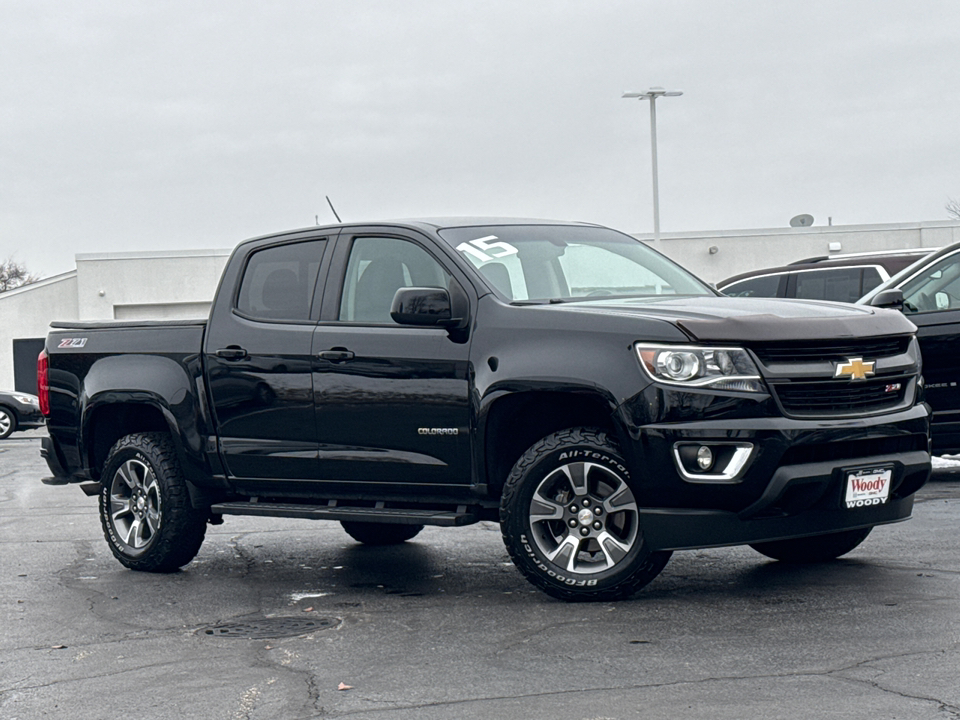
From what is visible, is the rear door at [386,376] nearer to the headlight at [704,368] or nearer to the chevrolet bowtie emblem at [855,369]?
the headlight at [704,368]

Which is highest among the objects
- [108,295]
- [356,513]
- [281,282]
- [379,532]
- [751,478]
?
[281,282]

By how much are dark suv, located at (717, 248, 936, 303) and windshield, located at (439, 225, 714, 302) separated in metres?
7.66

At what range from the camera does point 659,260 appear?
7.89 m

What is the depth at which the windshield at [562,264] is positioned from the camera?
7.12 m

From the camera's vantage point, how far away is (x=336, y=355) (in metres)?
7.28

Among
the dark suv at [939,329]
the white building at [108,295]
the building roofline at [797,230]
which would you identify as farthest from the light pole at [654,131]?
the dark suv at [939,329]

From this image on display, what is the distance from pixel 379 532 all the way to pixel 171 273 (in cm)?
3253

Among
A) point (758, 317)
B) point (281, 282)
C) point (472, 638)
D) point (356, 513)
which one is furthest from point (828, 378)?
point (281, 282)

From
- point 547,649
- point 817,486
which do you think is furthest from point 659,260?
point 547,649

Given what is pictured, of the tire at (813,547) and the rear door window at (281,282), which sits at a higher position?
the rear door window at (281,282)

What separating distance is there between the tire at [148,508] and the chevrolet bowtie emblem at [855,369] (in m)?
3.95

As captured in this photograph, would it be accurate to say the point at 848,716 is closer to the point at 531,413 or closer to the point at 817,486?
the point at 817,486

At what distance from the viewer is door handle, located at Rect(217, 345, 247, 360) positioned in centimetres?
776

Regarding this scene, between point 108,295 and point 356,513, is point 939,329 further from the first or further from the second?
point 108,295
